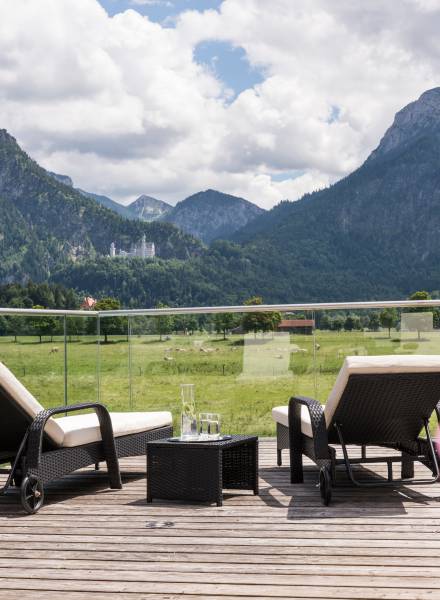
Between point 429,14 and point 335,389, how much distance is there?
26550 millimetres

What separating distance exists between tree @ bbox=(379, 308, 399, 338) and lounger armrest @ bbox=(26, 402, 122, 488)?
9.65 ft

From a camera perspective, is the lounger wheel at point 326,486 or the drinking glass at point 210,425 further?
the drinking glass at point 210,425

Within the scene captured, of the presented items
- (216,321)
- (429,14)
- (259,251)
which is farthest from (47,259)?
(216,321)

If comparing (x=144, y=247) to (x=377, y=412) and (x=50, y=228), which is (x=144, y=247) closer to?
(x=50, y=228)

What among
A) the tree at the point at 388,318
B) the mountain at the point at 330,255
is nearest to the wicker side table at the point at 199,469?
the tree at the point at 388,318

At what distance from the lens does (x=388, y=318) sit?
6.57m

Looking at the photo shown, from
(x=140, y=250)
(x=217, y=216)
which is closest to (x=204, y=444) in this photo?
(x=140, y=250)

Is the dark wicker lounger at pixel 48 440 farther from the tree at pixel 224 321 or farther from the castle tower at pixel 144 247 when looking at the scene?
the castle tower at pixel 144 247

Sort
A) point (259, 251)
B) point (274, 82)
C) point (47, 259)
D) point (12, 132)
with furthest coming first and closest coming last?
point (12, 132) → point (47, 259) → point (259, 251) → point (274, 82)

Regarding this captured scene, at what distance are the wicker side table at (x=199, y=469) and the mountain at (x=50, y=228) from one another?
108m

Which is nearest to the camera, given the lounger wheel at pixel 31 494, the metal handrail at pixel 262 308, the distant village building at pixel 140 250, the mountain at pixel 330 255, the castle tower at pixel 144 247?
the lounger wheel at pixel 31 494

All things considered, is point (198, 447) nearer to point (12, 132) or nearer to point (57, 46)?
point (57, 46)

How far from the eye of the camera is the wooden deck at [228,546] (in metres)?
2.64

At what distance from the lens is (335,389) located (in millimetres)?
4094
